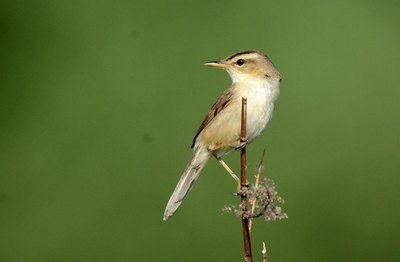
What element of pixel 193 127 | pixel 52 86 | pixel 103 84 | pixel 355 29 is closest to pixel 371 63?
pixel 355 29

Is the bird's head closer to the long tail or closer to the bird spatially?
the bird

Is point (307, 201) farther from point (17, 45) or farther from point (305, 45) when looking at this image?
point (17, 45)

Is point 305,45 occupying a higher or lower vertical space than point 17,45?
lower

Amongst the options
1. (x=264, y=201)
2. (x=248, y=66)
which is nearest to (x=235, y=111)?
(x=248, y=66)

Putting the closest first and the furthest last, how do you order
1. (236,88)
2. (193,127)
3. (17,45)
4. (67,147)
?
(236,88)
(193,127)
(67,147)
(17,45)

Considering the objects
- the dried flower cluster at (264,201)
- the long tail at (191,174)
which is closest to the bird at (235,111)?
the long tail at (191,174)

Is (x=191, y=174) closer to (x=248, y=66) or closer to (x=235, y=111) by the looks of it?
(x=235, y=111)

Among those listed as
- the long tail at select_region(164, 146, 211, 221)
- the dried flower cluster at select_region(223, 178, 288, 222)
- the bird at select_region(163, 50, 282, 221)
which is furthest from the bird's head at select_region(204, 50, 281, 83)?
the dried flower cluster at select_region(223, 178, 288, 222)
